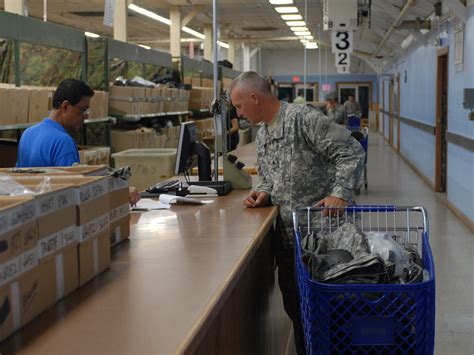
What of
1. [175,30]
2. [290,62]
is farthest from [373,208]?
[290,62]

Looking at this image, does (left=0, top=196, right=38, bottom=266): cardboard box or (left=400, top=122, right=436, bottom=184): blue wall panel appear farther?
(left=400, top=122, right=436, bottom=184): blue wall panel

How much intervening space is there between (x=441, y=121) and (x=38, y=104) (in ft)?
26.7

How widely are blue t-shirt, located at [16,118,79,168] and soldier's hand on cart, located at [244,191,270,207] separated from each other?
0.97 metres

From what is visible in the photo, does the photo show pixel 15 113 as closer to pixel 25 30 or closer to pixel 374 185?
pixel 25 30

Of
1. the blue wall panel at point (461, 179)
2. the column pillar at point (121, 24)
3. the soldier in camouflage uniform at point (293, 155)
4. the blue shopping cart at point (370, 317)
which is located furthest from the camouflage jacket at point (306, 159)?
the column pillar at point (121, 24)

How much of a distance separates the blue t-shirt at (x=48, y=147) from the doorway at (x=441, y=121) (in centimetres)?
873

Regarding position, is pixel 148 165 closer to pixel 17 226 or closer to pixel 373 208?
pixel 373 208

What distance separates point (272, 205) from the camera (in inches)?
146

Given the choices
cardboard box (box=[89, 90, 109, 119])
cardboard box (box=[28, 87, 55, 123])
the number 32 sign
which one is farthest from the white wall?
cardboard box (box=[28, 87, 55, 123])

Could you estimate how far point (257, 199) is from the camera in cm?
365

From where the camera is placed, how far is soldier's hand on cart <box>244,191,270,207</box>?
144 inches

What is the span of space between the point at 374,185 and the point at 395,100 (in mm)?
9701

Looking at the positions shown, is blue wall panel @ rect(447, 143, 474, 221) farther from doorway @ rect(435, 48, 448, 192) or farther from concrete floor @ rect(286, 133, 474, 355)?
doorway @ rect(435, 48, 448, 192)

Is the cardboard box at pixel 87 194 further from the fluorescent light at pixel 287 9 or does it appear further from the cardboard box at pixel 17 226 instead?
the fluorescent light at pixel 287 9
